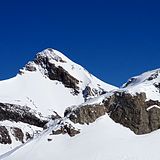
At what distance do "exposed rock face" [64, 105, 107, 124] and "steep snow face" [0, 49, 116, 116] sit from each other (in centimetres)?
5829

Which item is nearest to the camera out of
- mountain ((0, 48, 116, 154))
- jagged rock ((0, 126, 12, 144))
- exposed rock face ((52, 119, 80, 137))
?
exposed rock face ((52, 119, 80, 137))

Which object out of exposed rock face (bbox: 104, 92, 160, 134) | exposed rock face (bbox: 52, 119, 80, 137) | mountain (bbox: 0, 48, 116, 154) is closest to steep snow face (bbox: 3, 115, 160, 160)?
exposed rock face (bbox: 52, 119, 80, 137)

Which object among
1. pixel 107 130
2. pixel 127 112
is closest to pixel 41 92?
pixel 127 112

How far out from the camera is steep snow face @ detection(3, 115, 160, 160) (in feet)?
180

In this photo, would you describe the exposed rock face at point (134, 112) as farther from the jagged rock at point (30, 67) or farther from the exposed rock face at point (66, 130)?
the jagged rock at point (30, 67)

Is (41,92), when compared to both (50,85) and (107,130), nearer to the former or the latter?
(50,85)

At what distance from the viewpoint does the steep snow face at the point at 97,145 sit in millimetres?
54844

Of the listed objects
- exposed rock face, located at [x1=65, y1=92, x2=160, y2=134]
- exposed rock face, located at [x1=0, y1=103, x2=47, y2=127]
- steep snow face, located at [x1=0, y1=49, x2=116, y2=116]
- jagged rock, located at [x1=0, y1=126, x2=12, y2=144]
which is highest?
steep snow face, located at [x1=0, y1=49, x2=116, y2=116]

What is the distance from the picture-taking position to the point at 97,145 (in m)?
57.5

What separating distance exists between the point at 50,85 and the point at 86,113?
7570 cm

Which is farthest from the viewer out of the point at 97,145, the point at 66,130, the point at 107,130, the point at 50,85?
the point at 50,85

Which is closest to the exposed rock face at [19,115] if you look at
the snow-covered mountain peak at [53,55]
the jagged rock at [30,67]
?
the jagged rock at [30,67]

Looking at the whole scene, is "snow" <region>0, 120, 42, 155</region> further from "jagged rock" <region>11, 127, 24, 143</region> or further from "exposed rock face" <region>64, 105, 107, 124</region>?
"exposed rock face" <region>64, 105, 107, 124</region>

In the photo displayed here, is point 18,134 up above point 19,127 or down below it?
below
